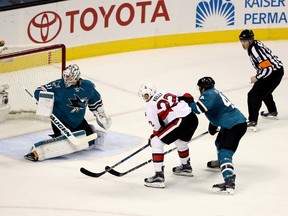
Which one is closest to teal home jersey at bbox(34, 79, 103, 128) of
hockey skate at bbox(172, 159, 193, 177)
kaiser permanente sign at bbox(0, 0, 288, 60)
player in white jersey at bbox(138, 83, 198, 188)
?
player in white jersey at bbox(138, 83, 198, 188)

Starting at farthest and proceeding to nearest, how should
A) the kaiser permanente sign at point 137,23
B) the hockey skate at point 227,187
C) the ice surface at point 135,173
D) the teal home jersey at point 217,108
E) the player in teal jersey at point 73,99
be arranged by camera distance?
the kaiser permanente sign at point 137,23 → the player in teal jersey at point 73,99 → the teal home jersey at point 217,108 → the hockey skate at point 227,187 → the ice surface at point 135,173

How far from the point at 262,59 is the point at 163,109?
1783 millimetres

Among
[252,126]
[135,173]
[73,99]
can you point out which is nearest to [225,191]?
[135,173]

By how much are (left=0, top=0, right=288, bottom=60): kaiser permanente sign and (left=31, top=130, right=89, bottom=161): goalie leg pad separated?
2883 millimetres

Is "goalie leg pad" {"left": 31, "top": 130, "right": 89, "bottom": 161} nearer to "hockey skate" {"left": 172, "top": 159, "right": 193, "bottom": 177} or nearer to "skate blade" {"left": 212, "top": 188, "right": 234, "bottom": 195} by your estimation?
"hockey skate" {"left": 172, "top": 159, "right": 193, "bottom": 177}

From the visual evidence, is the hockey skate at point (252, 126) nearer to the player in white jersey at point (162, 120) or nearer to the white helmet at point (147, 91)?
the player in white jersey at point (162, 120)

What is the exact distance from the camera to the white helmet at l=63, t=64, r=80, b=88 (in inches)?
274

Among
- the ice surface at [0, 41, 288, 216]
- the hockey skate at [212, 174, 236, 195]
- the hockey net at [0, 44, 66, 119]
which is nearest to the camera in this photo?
the ice surface at [0, 41, 288, 216]

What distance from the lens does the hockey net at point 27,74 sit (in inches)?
323

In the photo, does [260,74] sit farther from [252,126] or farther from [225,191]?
[225,191]

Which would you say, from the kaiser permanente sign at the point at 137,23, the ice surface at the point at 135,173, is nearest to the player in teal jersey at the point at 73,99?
the ice surface at the point at 135,173

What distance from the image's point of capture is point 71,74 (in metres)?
6.98

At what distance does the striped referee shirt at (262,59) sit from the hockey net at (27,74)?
177 centimetres

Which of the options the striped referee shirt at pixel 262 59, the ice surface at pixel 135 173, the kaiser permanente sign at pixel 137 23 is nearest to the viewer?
the ice surface at pixel 135 173
